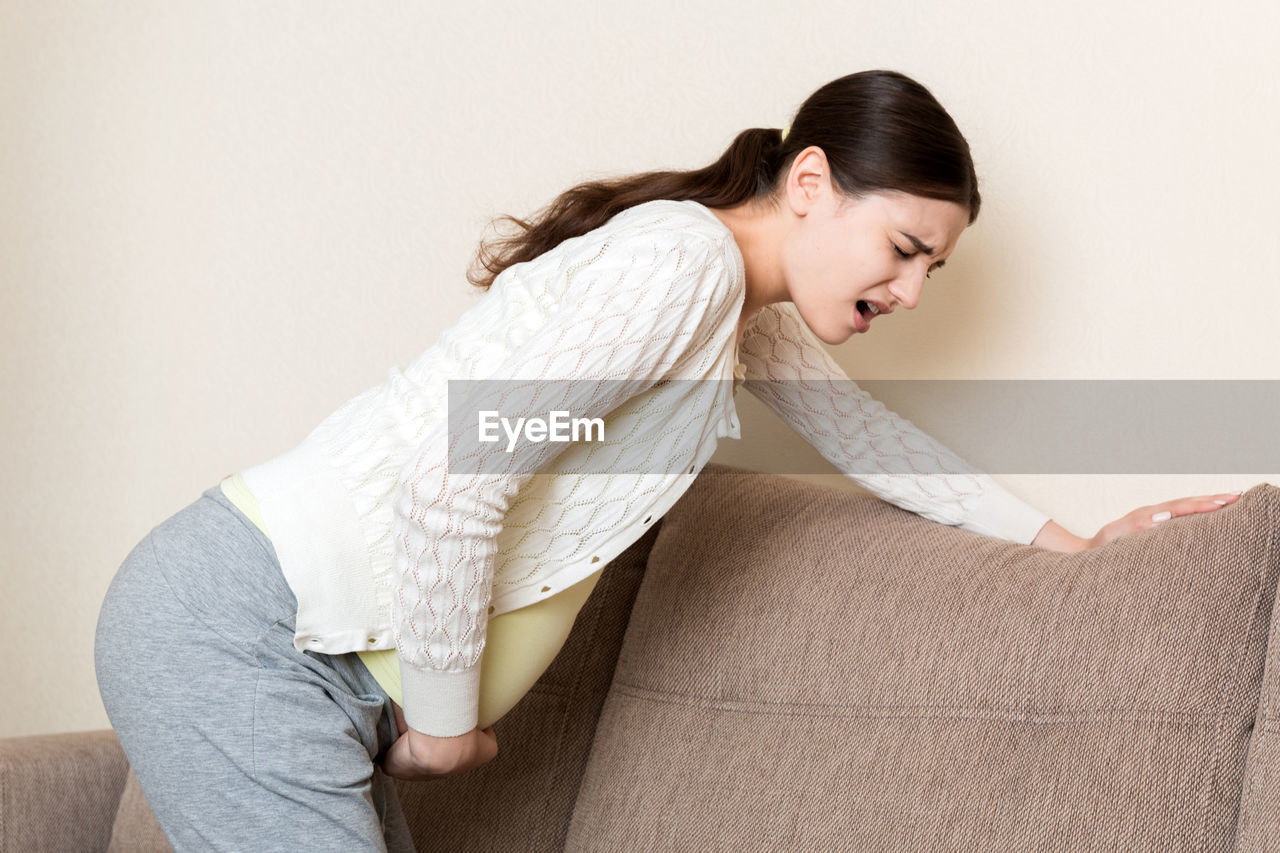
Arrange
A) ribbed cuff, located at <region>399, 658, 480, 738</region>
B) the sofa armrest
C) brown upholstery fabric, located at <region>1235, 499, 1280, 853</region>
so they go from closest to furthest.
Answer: brown upholstery fabric, located at <region>1235, 499, 1280, 853</region> < ribbed cuff, located at <region>399, 658, 480, 738</region> < the sofa armrest

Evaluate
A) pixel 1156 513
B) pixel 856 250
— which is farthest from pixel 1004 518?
pixel 856 250

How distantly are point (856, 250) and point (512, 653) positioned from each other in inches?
21.3

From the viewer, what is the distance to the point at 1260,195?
1.22m

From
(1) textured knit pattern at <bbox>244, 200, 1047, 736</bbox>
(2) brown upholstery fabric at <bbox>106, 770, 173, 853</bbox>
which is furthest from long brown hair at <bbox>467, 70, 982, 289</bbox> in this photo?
(2) brown upholstery fabric at <bbox>106, 770, 173, 853</bbox>

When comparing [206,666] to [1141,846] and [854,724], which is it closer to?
[854,724]

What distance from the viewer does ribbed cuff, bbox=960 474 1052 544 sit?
49.8 inches

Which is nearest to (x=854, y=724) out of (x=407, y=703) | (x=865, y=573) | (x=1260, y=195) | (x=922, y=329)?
(x=865, y=573)

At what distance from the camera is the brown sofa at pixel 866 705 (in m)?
0.91

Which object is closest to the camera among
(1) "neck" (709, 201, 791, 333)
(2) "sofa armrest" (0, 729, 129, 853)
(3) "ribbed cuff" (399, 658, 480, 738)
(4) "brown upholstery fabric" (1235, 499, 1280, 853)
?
(4) "brown upholstery fabric" (1235, 499, 1280, 853)

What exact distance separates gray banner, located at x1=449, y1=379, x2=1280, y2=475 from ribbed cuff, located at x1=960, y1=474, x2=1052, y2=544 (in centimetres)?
5

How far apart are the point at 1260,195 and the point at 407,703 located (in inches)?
43.5

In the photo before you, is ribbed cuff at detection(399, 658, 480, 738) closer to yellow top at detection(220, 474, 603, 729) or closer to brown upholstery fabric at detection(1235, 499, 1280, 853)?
yellow top at detection(220, 474, 603, 729)

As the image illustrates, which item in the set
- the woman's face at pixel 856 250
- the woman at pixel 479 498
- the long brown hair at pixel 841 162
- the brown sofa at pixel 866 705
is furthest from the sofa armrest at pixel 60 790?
the woman's face at pixel 856 250
